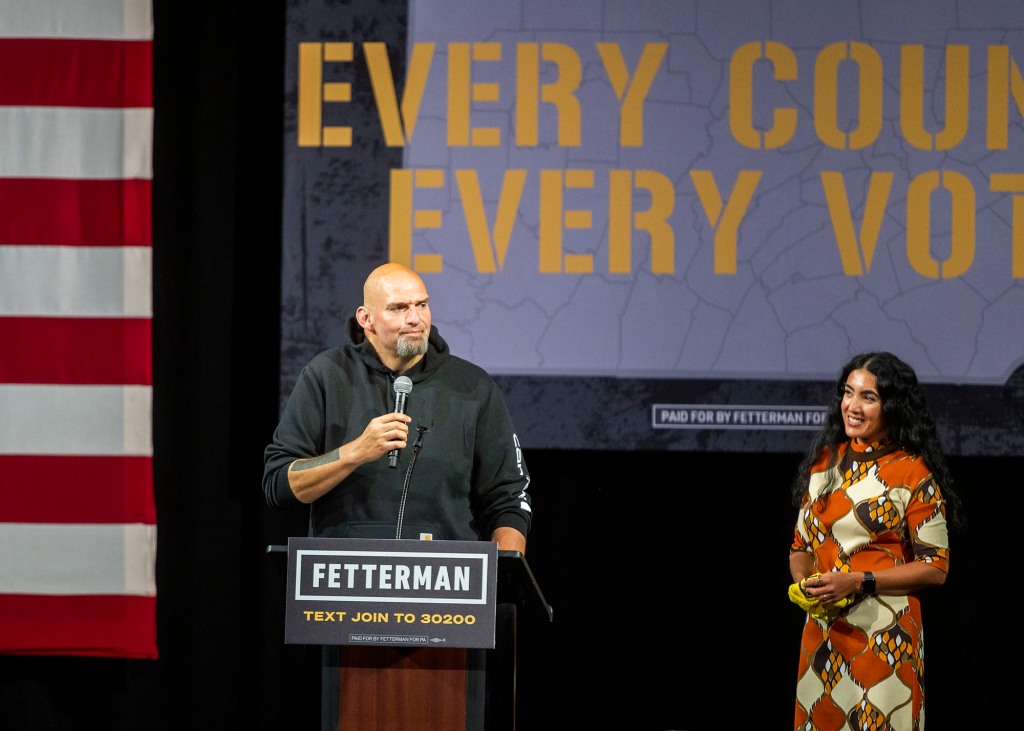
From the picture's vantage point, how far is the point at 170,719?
411cm

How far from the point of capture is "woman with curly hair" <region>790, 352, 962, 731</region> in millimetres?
2936

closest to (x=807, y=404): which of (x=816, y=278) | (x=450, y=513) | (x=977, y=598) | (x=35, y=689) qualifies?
(x=816, y=278)

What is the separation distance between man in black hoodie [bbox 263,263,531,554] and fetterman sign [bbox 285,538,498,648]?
1.20 ft

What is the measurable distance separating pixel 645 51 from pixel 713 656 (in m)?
2.04

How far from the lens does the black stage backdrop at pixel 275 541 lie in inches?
158

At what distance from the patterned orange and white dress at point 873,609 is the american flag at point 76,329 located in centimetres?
217

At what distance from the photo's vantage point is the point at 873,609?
2975mm

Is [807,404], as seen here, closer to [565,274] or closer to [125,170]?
[565,274]

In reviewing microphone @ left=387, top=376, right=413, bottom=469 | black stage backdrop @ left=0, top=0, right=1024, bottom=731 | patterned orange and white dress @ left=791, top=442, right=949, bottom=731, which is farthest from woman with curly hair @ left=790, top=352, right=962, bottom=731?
microphone @ left=387, top=376, right=413, bottom=469

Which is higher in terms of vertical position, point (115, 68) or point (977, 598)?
point (115, 68)

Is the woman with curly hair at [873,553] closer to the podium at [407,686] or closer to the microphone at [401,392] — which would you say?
the podium at [407,686]

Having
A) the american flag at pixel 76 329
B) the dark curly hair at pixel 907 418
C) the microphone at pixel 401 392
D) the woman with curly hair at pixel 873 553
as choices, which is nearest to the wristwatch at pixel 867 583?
the woman with curly hair at pixel 873 553

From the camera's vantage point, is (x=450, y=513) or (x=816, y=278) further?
(x=816, y=278)

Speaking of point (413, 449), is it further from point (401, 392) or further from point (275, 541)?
point (275, 541)
